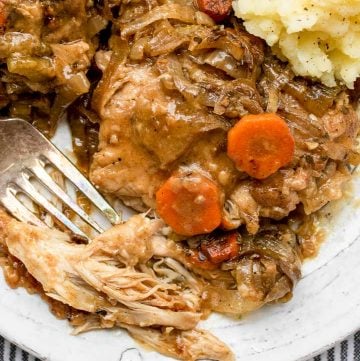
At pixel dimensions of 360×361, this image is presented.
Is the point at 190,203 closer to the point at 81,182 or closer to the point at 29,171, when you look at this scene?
the point at 81,182

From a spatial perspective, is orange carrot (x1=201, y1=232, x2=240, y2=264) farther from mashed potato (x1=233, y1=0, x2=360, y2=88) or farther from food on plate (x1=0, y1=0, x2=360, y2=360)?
mashed potato (x1=233, y1=0, x2=360, y2=88)

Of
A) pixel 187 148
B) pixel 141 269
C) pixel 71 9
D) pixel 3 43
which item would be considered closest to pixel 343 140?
pixel 187 148

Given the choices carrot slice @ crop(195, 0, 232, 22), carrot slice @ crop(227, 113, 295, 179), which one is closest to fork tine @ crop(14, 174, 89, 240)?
carrot slice @ crop(227, 113, 295, 179)

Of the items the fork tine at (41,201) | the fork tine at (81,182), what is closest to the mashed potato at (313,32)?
the fork tine at (81,182)

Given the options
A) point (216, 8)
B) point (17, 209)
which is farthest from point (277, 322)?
point (216, 8)

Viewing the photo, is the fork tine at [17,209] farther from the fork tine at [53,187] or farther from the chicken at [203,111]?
the chicken at [203,111]

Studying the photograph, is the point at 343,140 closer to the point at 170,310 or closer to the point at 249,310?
the point at 249,310

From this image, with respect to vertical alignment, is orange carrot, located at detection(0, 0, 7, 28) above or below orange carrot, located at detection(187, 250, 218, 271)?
above
